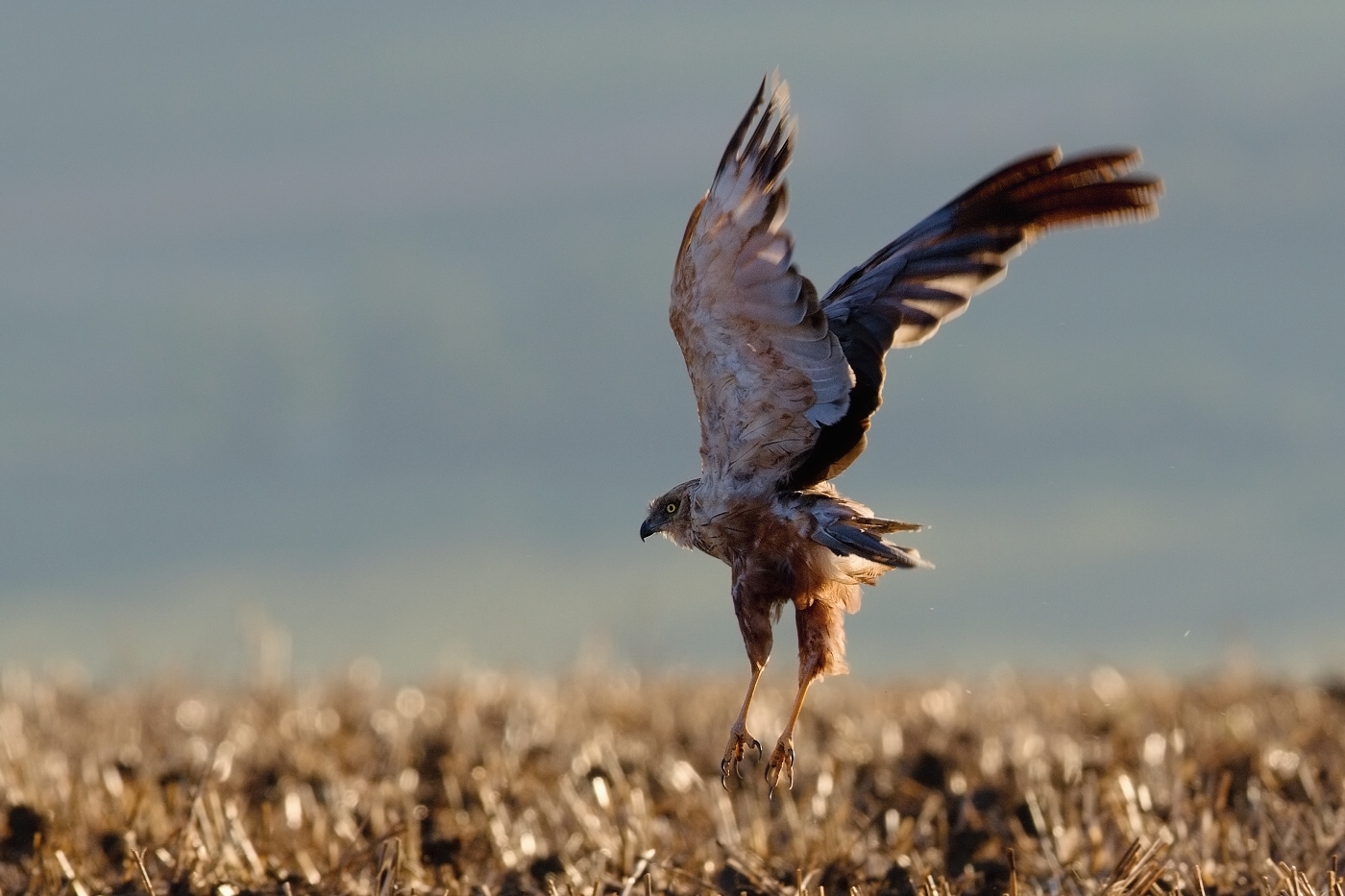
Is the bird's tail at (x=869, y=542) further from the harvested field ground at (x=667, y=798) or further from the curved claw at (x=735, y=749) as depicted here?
the harvested field ground at (x=667, y=798)

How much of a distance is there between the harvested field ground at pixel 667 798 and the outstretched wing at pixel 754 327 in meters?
0.93

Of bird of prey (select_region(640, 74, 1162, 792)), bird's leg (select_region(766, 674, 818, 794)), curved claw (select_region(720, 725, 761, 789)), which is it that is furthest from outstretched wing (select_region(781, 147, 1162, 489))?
curved claw (select_region(720, 725, 761, 789))

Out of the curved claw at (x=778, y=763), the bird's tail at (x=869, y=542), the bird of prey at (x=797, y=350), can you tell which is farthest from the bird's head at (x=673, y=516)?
the curved claw at (x=778, y=763)

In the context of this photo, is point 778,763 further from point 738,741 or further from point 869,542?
point 869,542

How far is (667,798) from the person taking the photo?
6.36 meters

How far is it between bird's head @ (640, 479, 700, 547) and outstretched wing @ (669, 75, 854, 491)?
26 cm

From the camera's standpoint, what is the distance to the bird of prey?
4.45 metres

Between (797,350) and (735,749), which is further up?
(797,350)

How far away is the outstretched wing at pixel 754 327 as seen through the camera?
174 inches

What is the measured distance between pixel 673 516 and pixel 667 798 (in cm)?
167

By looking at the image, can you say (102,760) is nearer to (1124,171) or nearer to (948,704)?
(948,704)

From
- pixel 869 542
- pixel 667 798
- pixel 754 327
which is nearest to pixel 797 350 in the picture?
pixel 754 327

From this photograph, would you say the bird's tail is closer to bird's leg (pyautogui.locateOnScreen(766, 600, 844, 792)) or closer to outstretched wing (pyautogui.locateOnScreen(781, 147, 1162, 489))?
bird's leg (pyautogui.locateOnScreen(766, 600, 844, 792))

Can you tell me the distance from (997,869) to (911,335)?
1607 mm
